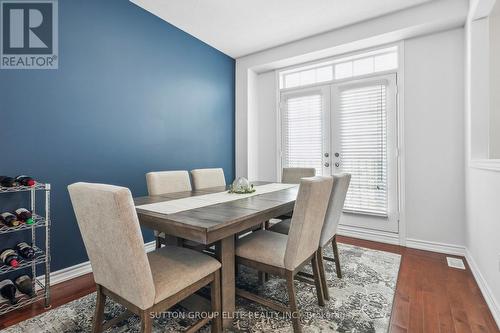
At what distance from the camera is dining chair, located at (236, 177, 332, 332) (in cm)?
143

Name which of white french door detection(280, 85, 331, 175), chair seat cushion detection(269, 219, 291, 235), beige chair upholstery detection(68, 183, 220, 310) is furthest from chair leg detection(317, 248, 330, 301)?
white french door detection(280, 85, 331, 175)

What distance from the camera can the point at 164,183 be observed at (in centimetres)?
240

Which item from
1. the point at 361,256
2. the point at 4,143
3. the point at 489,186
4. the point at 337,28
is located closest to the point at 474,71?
the point at 489,186

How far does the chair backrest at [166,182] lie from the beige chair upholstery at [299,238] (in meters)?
1.00

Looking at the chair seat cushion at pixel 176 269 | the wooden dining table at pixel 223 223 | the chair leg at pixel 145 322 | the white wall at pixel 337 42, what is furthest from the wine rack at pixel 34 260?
the white wall at pixel 337 42

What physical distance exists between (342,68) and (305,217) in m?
2.91

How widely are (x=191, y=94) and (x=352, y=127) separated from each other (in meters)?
2.27

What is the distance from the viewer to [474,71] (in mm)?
2346

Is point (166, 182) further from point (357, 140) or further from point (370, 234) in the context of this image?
point (370, 234)

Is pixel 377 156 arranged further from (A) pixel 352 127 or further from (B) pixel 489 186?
(B) pixel 489 186

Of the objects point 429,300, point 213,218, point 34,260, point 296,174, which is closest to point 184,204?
point 213,218

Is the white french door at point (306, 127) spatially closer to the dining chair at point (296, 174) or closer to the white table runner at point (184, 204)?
the dining chair at point (296, 174)

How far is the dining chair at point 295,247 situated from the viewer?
4.70ft

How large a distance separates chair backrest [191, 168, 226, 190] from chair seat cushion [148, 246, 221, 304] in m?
1.21
